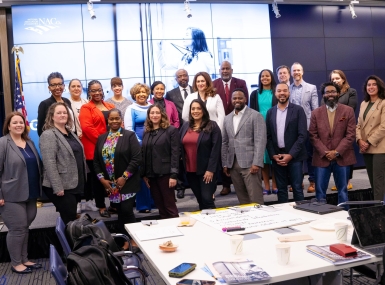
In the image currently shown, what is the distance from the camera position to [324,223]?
259 cm

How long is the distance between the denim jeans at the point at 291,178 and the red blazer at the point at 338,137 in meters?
0.24

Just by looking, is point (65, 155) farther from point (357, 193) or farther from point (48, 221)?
point (357, 193)

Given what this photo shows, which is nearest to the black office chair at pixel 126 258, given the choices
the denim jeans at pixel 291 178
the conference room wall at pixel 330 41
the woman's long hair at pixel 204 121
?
the woman's long hair at pixel 204 121

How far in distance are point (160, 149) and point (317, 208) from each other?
177 centimetres

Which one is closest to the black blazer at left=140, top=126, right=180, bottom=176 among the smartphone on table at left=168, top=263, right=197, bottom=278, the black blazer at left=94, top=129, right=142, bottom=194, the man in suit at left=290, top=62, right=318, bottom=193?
the black blazer at left=94, top=129, right=142, bottom=194

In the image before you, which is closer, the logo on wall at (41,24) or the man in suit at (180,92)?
the man in suit at (180,92)

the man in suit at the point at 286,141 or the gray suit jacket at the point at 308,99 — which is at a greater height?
the gray suit jacket at the point at 308,99

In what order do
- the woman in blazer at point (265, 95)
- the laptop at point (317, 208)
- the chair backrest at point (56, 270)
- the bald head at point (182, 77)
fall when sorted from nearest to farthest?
1. the chair backrest at point (56, 270)
2. the laptop at point (317, 208)
3. the woman in blazer at point (265, 95)
4. the bald head at point (182, 77)

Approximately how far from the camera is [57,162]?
402cm

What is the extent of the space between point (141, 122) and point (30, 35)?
298 centimetres

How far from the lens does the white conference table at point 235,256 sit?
1892 millimetres

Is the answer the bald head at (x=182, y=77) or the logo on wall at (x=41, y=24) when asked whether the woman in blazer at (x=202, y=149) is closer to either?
the bald head at (x=182, y=77)

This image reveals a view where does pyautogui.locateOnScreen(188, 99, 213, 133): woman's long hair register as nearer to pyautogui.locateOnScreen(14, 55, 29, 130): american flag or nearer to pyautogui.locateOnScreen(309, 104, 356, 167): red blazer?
pyautogui.locateOnScreen(309, 104, 356, 167): red blazer

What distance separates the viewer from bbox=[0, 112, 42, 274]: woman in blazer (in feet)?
12.8
